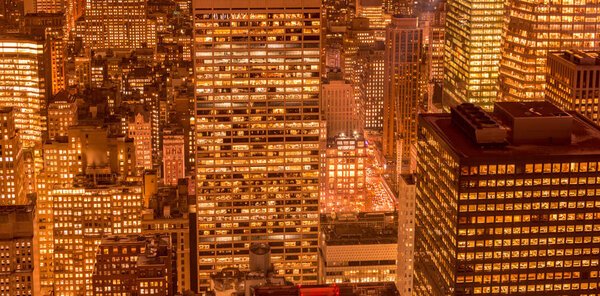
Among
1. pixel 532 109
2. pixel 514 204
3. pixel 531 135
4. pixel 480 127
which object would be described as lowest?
pixel 514 204

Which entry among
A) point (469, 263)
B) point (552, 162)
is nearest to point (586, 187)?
point (552, 162)

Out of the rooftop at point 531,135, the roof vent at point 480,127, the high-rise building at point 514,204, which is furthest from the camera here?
the roof vent at point 480,127

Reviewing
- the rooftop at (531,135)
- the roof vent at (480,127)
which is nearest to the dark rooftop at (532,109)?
the rooftop at (531,135)

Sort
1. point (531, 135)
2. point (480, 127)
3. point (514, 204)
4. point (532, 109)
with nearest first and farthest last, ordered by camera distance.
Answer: point (514, 204)
point (480, 127)
point (531, 135)
point (532, 109)

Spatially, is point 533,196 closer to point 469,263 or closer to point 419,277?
point 469,263

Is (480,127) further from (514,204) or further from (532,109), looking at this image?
(532,109)

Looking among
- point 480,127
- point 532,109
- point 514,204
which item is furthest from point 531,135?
point 514,204

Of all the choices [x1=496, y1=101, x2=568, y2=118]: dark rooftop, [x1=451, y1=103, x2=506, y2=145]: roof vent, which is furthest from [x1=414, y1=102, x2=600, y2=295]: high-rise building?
[x1=496, y1=101, x2=568, y2=118]: dark rooftop

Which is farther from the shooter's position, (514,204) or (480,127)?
(480,127)

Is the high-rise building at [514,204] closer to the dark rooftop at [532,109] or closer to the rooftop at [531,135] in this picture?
the rooftop at [531,135]

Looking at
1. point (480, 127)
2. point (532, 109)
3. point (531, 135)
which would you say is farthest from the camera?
point (532, 109)

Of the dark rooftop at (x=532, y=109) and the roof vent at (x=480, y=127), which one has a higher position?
the dark rooftop at (x=532, y=109)
